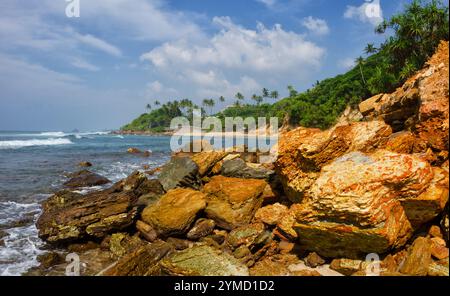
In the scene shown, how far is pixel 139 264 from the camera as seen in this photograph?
Result: 8156mm

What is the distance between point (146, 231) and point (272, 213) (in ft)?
15.0

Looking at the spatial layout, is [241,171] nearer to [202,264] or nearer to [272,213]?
[272,213]

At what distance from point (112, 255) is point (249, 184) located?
220 inches

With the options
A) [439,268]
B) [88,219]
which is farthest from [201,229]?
[439,268]

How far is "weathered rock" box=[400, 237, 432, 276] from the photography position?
6.58 m

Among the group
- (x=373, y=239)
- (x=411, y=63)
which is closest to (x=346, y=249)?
(x=373, y=239)

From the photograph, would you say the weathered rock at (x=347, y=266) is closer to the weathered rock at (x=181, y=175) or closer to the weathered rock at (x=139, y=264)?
the weathered rock at (x=139, y=264)

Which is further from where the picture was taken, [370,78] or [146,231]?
[370,78]

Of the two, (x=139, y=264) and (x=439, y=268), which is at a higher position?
(x=439, y=268)

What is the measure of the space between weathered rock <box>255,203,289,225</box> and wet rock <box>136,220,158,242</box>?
374 cm

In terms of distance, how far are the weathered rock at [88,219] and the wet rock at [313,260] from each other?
6.52m

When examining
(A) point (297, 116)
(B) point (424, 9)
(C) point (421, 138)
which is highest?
(B) point (424, 9)
